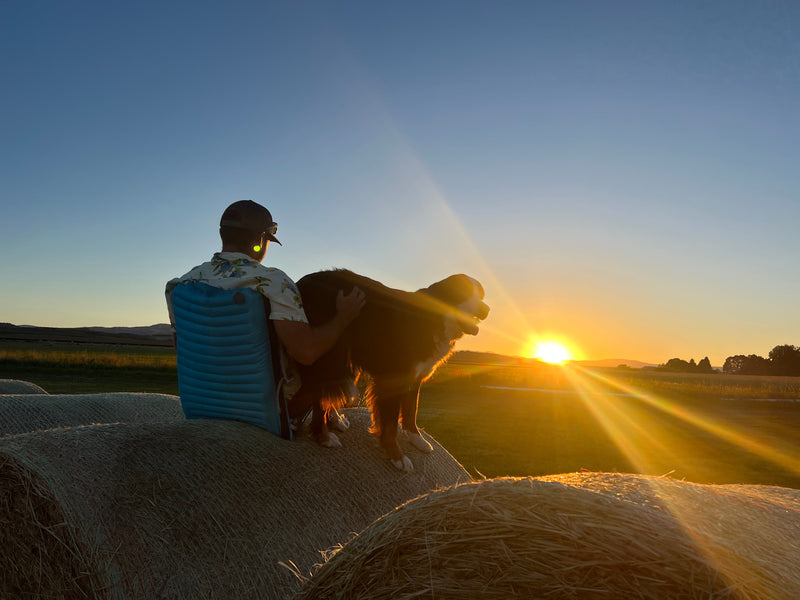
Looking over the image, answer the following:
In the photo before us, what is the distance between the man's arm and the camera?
3.25m

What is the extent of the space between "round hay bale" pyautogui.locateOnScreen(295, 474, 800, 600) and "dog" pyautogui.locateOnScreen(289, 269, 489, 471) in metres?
1.92

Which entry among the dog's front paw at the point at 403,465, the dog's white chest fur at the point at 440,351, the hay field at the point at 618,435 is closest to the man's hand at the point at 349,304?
the dog's white chest fur at the point at 440,351

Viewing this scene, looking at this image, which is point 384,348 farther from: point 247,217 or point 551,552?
point 551,552

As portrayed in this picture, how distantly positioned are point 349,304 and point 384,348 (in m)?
0.75

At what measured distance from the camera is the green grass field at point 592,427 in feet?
33.7

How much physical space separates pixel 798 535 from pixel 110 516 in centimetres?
298

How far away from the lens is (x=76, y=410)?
18.6 feet

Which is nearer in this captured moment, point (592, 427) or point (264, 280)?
point (264, 280)

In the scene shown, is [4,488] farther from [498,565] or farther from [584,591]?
[584,591]

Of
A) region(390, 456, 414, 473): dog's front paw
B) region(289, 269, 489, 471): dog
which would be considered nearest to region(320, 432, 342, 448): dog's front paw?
region(289, 269, 489, 471): dog

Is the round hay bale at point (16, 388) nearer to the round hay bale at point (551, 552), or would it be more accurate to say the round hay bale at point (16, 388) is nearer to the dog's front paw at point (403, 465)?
the dog's front paw at point (403, 465)

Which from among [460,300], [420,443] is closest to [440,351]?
[460,300]

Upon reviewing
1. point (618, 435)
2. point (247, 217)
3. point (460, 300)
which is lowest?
point (618, 435)

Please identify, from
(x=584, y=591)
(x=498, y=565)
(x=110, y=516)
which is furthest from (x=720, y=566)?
(x=110, y=516)
